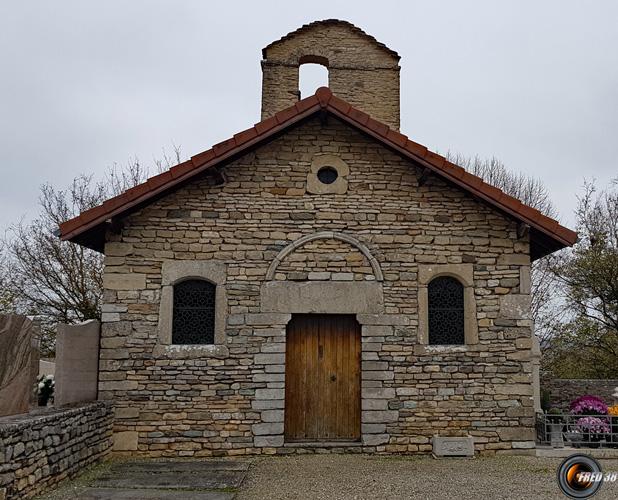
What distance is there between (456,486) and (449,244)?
3605 mm

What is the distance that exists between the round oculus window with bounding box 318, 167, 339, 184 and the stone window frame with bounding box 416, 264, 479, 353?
1886 millimetres

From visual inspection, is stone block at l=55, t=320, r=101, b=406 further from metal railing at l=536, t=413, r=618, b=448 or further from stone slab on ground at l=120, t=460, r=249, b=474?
metal railing at l=536, t=413, r=618, b=448

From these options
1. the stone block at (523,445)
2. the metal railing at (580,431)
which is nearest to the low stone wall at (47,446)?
the stone block at (523,445)

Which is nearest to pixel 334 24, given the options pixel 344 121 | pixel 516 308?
pixel 344 121

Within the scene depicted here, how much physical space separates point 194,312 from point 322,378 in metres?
2.14

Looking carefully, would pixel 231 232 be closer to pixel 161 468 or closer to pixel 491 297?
pixel 161 468

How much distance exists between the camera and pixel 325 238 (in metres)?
9.05

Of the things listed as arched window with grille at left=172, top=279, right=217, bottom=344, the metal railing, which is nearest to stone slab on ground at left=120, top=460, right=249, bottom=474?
arched window with grille at left=172, top=279, right=217, bottom=344

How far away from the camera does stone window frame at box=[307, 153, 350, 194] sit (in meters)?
9.20

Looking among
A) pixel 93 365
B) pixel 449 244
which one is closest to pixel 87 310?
pixel 93 365

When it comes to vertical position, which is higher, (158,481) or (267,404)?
(267,404)

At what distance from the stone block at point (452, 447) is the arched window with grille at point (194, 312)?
3.56m

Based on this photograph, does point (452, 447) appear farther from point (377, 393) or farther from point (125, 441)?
point (125, 441)

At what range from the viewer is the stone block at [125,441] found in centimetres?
844
